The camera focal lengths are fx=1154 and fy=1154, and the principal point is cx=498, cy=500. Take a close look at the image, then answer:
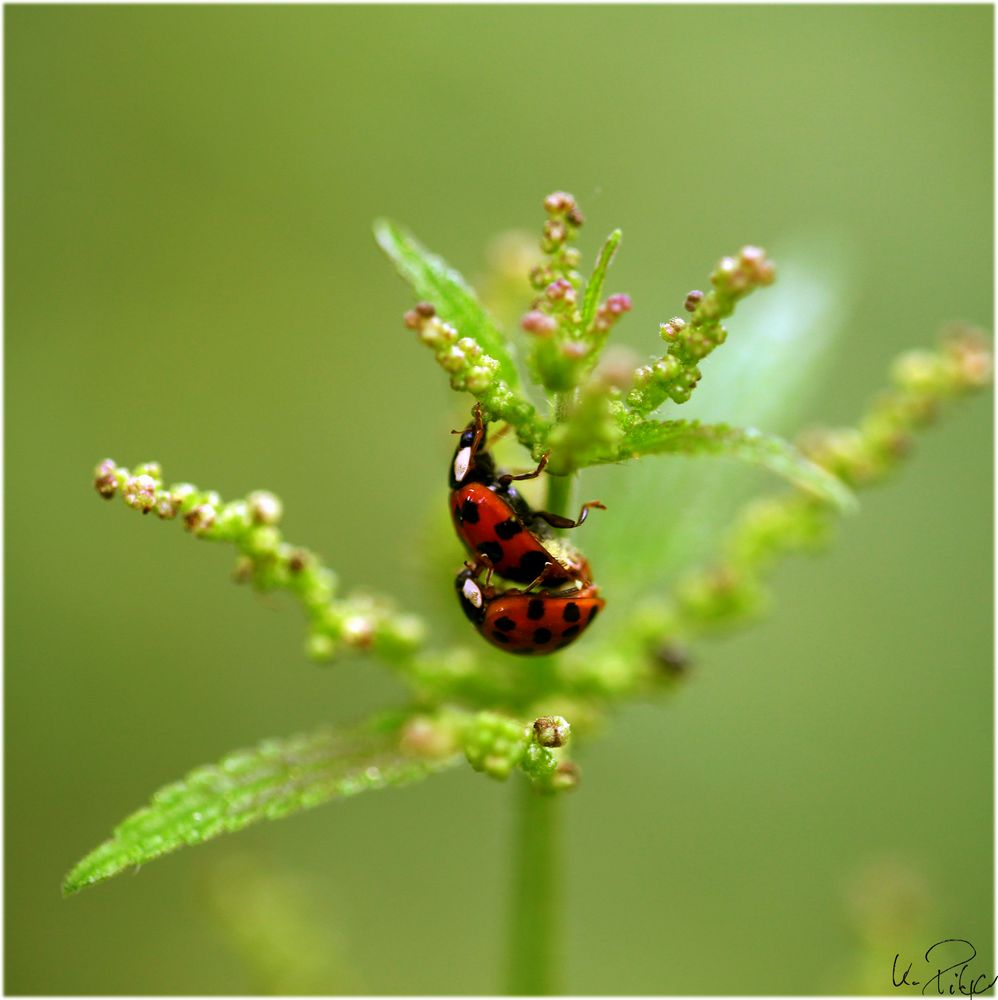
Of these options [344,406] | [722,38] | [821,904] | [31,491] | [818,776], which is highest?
[722,38]

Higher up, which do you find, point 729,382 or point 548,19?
point 548,19

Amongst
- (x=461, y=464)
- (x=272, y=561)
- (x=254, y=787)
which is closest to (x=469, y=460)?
(x=461, y=464)

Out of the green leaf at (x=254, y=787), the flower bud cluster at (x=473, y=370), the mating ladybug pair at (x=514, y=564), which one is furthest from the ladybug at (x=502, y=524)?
the green leaf at (x=254, y=787)

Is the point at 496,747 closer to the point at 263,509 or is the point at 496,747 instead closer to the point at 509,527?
the point at 509,527

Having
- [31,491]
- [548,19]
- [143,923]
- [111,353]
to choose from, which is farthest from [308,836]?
[548,19]

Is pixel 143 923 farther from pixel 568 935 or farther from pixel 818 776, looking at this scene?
pixel 818 776

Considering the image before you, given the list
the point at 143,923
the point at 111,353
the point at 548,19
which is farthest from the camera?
the point at 548,19

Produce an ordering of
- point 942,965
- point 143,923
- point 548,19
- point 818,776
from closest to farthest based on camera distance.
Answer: point 942,965 → point 143,923 → point 818,776 → point 548,19
